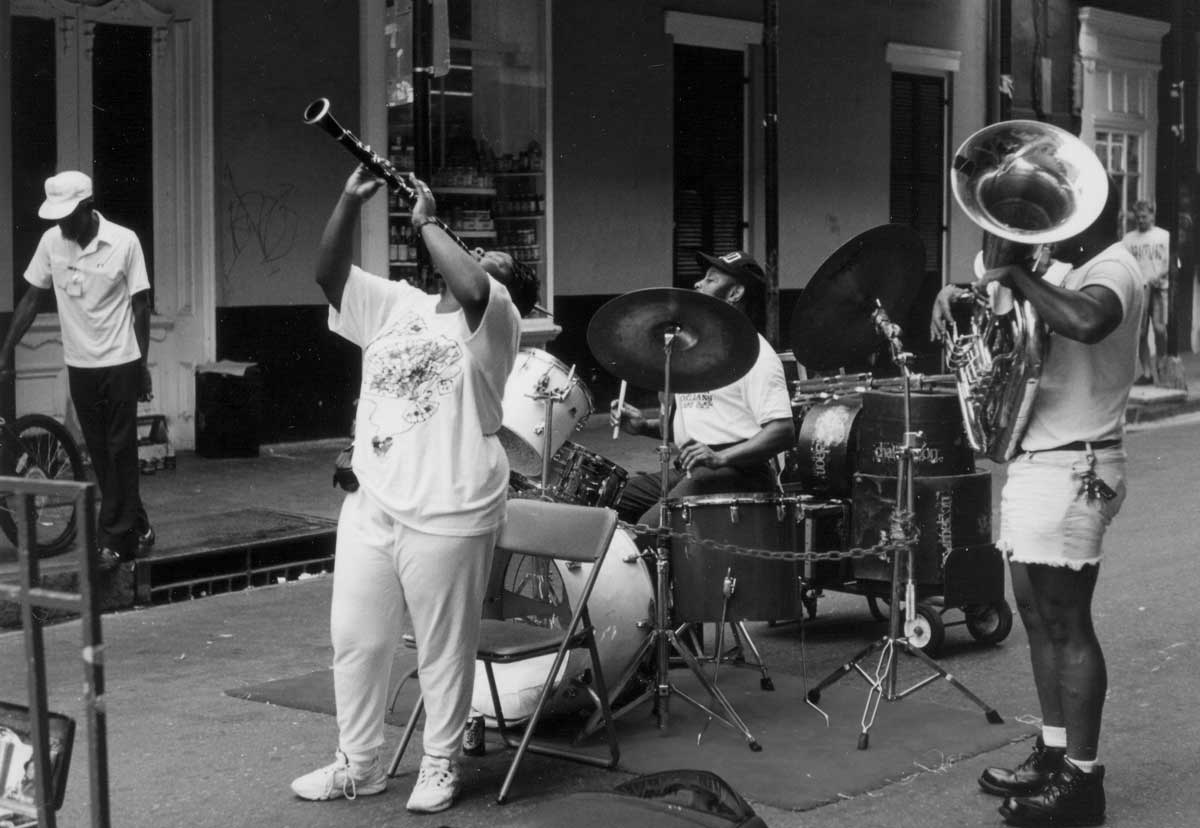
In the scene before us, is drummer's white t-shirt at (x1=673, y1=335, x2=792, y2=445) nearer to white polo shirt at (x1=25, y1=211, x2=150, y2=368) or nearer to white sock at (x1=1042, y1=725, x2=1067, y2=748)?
white sock at (x1=1042, y1=725, x2=1067, y2=748)

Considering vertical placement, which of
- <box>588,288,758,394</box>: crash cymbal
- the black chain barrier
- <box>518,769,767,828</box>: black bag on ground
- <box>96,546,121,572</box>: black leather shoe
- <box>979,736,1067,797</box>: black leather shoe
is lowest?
<box>979,736,1067,797</box>: black leather shoe

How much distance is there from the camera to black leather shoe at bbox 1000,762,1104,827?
17.7 feet

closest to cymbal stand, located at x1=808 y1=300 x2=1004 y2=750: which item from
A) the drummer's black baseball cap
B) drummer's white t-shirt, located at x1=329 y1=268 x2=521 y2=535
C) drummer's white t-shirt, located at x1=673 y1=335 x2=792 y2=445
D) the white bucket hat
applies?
drummer's white t-shirt, located at x1=673 y1=335 x2=792 y2=445

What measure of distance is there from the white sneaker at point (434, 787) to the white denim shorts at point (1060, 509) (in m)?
1.89

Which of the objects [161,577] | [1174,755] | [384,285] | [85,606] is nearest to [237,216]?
[161,577]

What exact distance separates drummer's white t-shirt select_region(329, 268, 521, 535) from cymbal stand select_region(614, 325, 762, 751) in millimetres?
1033

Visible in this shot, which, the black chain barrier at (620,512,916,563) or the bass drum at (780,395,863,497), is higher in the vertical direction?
the bass drum at (780,395,863,497)

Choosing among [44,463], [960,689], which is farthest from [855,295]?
[44,463]

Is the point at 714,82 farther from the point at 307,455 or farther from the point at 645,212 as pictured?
the point at 307,455

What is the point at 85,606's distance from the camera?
129 inches

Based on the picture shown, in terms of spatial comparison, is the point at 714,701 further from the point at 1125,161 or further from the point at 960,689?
the point at 1125,161

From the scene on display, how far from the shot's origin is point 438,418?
536cm

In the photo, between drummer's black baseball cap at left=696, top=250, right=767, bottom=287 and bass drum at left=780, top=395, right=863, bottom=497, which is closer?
drummer's black baseball cap at left=696, top=250, right=767, bottom=287

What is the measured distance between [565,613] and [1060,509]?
1.85m
